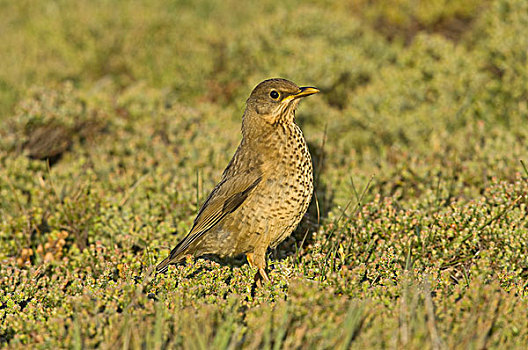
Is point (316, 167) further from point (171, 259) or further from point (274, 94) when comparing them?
point (171, 259)

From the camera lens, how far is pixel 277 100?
16.1ft

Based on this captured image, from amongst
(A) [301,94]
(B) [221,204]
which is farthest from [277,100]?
(B) [221,204]

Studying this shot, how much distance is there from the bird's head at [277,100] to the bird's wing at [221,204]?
557 millimetres

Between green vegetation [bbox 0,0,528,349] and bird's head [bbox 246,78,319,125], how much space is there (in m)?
0.91

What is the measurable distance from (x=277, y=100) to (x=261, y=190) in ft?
2.56

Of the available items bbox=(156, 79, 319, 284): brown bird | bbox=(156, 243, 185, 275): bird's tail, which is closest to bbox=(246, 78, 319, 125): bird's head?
bbox=(156, 79, 319, 284): brown bird

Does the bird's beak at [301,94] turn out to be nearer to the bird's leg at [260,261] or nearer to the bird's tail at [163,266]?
the bird's leg at [260,261]

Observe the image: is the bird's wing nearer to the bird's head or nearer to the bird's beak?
the bird's head

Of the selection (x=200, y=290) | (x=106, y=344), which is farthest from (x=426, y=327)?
(x=106, y=344)

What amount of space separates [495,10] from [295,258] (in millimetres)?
5578

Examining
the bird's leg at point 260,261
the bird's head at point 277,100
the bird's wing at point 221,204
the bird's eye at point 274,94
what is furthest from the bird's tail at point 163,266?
the bird's eye at point 274,94


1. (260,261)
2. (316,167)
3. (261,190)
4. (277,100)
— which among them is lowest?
(260,261)

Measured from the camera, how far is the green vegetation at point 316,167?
11.6 feet

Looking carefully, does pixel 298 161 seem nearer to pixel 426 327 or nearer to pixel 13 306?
pixel 426 327
